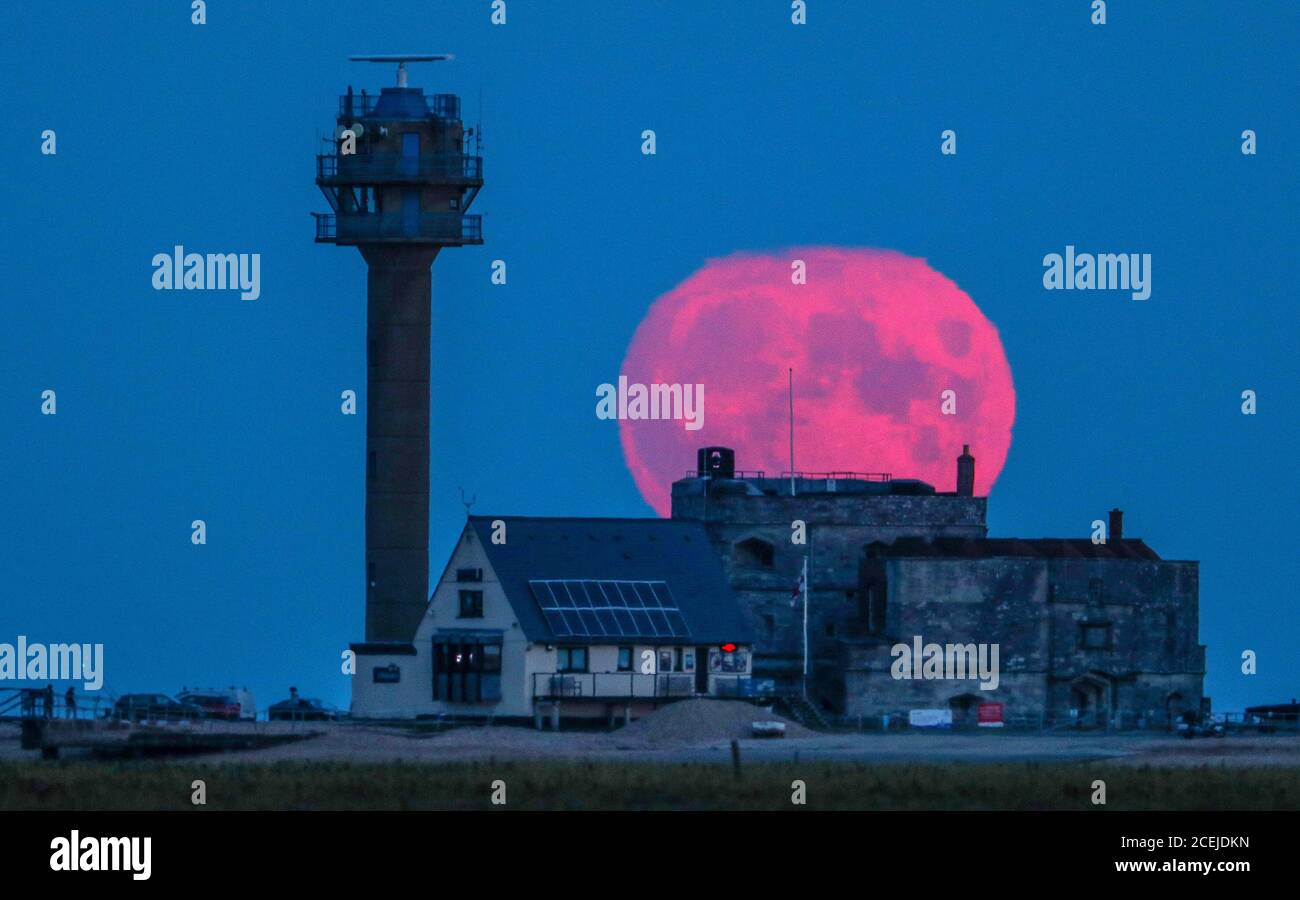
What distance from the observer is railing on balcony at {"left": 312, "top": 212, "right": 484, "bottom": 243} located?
109 m

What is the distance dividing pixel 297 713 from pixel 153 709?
7150 millimetres

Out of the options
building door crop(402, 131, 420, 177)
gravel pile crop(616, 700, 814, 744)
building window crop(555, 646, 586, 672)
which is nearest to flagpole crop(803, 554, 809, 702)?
building window crop(555, 646, 586, 672)

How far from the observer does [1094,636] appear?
109 meters

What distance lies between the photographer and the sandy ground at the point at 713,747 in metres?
81.6

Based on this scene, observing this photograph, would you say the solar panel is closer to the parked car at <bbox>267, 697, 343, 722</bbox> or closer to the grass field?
the parked car at <bbox>267, 697, 343, 722</bbox>

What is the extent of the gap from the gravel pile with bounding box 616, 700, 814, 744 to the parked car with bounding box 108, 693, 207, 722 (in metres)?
12.8

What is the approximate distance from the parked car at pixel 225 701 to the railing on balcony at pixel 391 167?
17.3 m

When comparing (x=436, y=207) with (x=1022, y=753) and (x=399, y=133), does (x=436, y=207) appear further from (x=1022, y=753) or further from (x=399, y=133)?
(x=1022, y=753)

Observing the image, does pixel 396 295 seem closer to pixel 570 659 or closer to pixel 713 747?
pixel 570 659

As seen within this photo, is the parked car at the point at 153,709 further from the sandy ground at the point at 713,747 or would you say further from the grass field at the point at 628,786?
the grass field at the point at 628,786

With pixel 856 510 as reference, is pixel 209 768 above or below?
below
